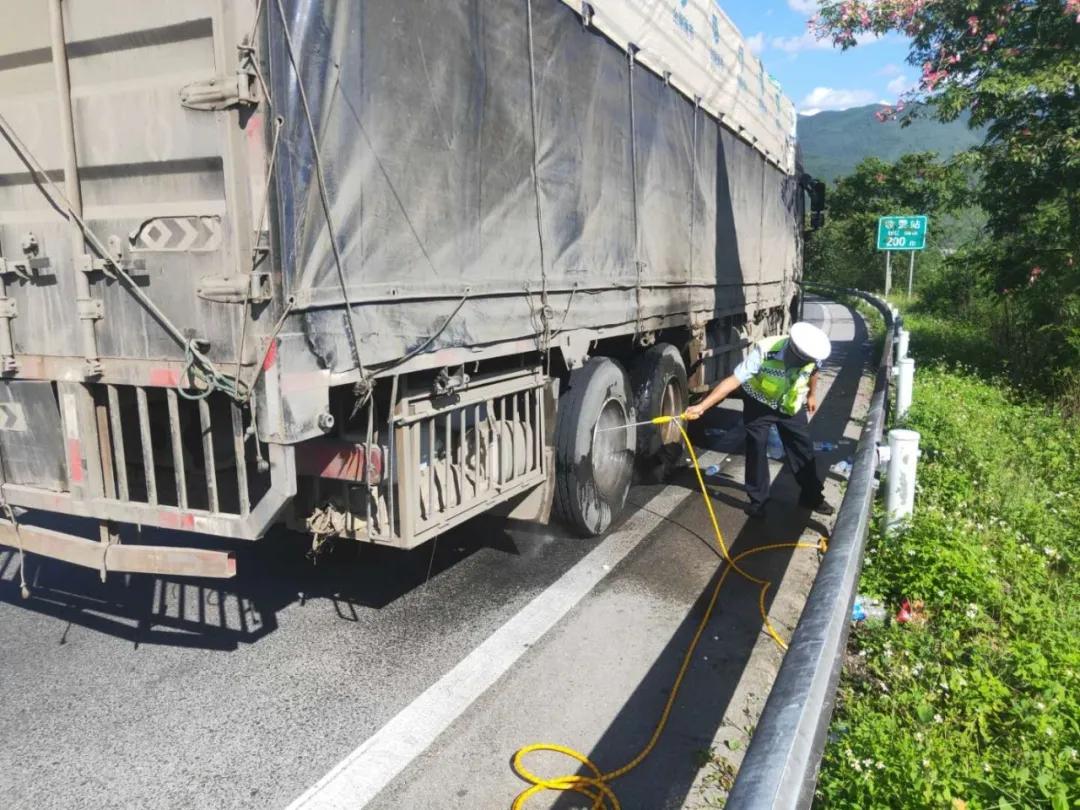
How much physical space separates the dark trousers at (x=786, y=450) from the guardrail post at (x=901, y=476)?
4.17 ft

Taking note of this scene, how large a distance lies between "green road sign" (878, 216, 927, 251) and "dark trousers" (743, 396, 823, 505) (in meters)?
16.4

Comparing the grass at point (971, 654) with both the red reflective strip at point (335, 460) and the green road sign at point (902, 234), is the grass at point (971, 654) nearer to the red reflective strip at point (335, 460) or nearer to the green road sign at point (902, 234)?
the red reflective strip at point (335, 460)

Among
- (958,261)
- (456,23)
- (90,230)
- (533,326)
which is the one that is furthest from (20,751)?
(958,261)

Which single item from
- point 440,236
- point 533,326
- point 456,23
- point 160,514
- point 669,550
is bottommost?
point 669,550

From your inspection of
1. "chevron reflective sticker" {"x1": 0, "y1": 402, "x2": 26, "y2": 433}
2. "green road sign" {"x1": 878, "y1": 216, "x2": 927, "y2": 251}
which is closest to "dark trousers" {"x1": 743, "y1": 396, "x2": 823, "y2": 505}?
"chevron reflective sticker" {"x1": 0, "y1": 402, "x2": 26, "y2": 433}

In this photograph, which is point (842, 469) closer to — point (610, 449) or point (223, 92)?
point (610, 449)

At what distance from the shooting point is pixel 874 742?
277 cm

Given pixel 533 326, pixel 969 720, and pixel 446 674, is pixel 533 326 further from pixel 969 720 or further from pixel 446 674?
pixel 969 720

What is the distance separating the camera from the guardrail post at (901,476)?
14.7ft

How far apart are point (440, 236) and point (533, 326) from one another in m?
0.92

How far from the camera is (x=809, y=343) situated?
545 centimetres

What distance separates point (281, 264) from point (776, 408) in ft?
13.1

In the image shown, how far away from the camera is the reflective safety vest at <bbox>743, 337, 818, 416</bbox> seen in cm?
569

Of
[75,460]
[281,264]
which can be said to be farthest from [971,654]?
[75,460]
